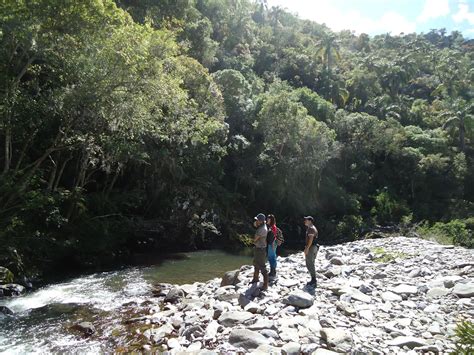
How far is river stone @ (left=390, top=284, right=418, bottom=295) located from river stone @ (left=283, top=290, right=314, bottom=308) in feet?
7.68

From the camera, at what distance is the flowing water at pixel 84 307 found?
29.7 ft

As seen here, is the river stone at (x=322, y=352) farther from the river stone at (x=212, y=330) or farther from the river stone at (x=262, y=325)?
the river stone at (x=212, y=330)

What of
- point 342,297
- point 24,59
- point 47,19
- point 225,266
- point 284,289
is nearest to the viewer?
point 342,297

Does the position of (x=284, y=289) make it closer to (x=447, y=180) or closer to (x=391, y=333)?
(x=391, y=333)

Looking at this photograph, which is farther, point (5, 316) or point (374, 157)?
point (374, 157)

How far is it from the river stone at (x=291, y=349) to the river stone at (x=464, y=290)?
4.73m

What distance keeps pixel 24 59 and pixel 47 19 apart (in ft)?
7.47

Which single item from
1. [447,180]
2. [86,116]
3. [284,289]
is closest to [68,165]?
[86,116]

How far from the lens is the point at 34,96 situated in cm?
1463

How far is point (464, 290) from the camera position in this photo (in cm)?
974

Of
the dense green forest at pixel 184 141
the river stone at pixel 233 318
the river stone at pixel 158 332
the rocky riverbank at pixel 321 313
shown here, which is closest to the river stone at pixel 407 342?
the rocky riverbank at pixel 321 313

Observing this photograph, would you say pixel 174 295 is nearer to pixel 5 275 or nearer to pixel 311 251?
pixel 311 251

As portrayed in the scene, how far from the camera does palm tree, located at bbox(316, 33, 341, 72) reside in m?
60.7

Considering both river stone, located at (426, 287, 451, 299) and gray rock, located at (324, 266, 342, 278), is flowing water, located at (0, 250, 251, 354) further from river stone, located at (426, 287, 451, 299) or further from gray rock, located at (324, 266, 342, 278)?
river stone, located at (426, 287, 451, 299)
